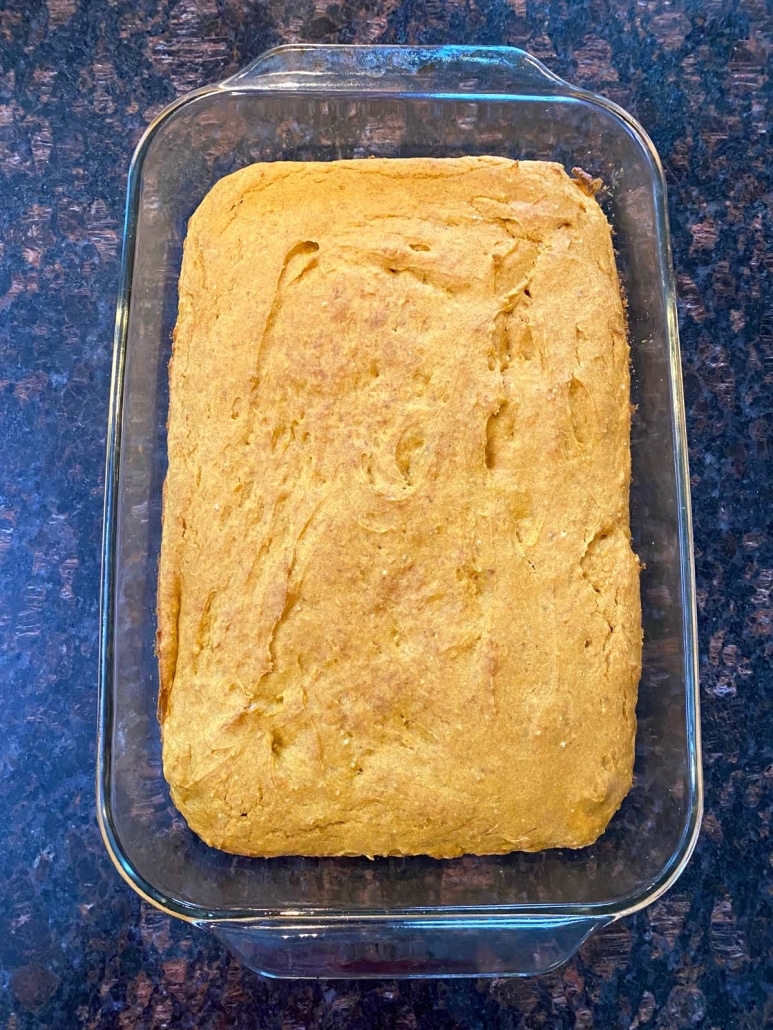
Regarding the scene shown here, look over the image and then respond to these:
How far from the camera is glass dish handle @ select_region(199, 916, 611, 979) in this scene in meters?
1.14

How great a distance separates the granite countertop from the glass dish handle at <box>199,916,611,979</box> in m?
0.08

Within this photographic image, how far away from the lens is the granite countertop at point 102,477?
124cm

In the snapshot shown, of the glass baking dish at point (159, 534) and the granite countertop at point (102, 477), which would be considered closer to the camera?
the glass baking dish at point (159, 534)

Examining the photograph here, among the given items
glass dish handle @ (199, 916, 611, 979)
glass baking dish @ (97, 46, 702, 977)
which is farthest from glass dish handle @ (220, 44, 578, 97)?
glass dish handle @ (199, 916, 611, 979)

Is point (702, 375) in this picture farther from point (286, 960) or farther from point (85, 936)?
point (85, 936)

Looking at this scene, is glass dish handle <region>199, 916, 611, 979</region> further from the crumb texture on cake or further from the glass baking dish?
the crumb texture on cake

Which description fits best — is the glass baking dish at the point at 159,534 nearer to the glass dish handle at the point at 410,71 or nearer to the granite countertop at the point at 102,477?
the glass dish handle at the point at 410,71

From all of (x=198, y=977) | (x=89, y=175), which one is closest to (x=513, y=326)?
(x=89, y=175)

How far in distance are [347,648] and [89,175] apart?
37.4 inches

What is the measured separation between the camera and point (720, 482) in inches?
51.9

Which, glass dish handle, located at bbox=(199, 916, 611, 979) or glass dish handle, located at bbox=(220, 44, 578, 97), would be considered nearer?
glass dish handle, located at bbox=(199, 916, 611, 979)

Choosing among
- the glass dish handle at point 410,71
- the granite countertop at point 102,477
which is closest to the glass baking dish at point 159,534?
the glass dish handle at point 410,71

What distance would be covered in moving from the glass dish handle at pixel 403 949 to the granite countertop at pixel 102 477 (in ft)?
0.26

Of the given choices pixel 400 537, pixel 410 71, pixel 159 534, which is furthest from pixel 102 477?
pixel 410 71
